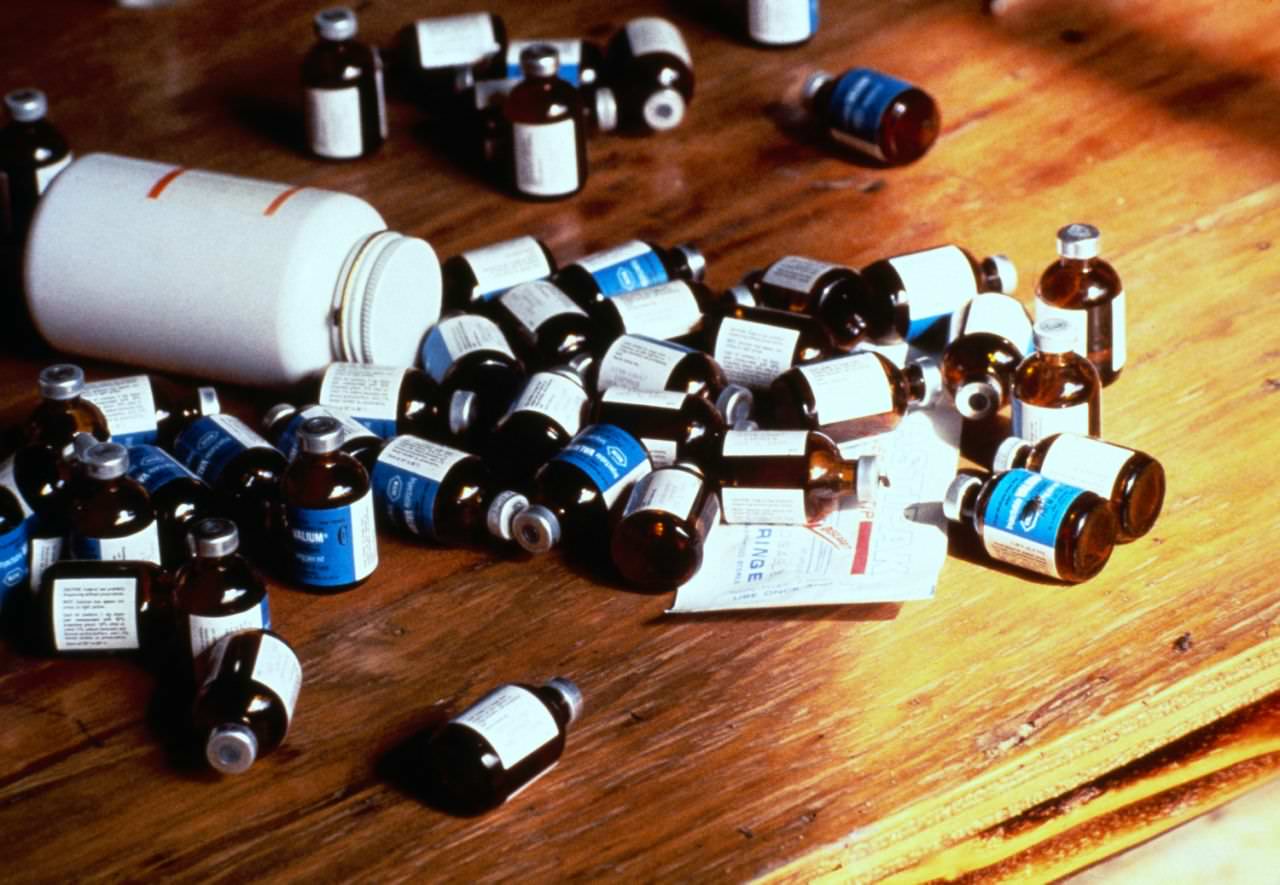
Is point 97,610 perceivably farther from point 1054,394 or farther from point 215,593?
point 1054,394

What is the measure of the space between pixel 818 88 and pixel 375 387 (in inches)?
31.8

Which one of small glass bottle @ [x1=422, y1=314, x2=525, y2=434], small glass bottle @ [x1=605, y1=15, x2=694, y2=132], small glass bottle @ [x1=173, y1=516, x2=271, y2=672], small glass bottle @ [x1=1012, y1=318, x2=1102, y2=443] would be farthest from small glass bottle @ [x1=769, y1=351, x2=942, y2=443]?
small glass bottle @ [x1=605, y1=15, x2=694, y2=132]

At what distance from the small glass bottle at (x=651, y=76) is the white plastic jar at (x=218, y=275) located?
544 mm

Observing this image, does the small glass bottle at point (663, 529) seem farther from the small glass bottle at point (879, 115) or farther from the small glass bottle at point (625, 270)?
the small glass bottle at point (879, 115)

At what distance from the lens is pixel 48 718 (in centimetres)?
142

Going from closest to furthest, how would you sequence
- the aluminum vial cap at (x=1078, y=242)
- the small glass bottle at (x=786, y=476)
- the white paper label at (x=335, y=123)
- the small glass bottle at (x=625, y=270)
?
the small glass bottle at (x=786, y=476)
the aluminum vial cap at (x=1078, y=242)
the small glass bottle at (x=625, y=270)
the white paper label at (x=335, y=123)

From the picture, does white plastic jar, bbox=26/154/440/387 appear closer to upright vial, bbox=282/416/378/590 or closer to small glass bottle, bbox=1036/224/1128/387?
upright vial, bbox=282/416/378/590

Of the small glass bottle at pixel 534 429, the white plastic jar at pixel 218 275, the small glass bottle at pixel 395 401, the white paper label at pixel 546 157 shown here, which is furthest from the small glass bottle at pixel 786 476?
the white paper label at pixel 546 157

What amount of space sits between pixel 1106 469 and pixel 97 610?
32.9 inches

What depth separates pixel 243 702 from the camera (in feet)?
4.32

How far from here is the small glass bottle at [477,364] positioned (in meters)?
1.69

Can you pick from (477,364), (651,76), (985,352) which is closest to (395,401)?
(477,364)

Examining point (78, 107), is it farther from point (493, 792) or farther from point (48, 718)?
point (493, 792)

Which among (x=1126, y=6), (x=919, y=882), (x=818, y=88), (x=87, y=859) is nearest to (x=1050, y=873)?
(x=919, y=882)
